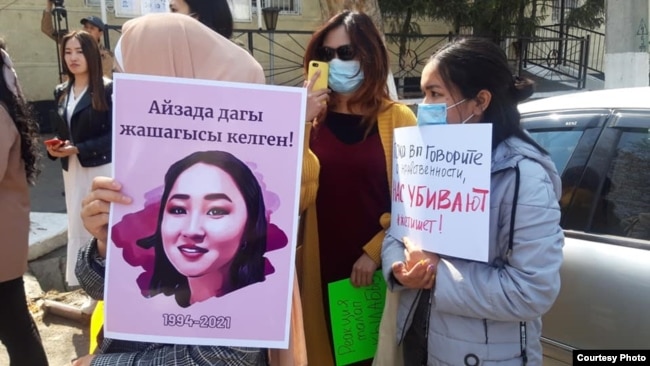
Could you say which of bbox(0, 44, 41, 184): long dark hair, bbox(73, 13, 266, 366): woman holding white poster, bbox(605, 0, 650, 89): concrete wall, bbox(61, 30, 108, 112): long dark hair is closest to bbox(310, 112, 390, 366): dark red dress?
bbox(73, 13, 266, 366): woman holding white poster

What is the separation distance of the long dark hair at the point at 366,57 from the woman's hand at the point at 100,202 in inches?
40.2

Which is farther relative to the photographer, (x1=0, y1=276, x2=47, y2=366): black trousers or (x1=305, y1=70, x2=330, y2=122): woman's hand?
(x1=0, y1=276, x2=47, y2=366): black trousers

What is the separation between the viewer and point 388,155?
2.12 metres

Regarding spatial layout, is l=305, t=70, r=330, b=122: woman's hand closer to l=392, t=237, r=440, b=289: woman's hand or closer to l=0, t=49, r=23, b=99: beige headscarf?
l=392, t=237, r=440, b=289: woman's hand

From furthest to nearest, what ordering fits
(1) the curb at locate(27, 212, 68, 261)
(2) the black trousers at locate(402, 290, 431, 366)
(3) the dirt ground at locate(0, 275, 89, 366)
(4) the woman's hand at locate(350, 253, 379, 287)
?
(1) the curb at locate(27, 212, 68, 261) < (3) the dirt ground at locate(0, 275, 89, 366) < (4) the woman's hand at locate(350, 253, 379, 287) < (2) the black trousers at locate(402, 290, 431, 366)

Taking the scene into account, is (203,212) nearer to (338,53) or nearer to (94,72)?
(338,53)

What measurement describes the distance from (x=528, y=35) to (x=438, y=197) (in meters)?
12.2

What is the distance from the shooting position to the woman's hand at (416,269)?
5.49 feet

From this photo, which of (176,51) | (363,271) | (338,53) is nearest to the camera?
(176,51)

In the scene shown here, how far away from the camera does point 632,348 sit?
229 cm

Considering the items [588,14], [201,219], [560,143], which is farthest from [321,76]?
[588,14]

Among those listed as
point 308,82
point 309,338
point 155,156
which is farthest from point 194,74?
point 309,338

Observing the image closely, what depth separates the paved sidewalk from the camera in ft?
12.4

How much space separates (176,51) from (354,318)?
1175mm
